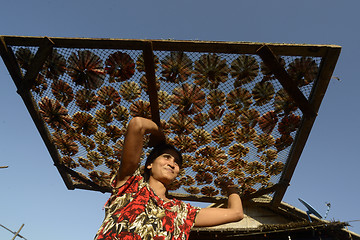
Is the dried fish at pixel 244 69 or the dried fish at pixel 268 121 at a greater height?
the dried fish at pixel 244 69

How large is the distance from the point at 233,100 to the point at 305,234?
484 cm

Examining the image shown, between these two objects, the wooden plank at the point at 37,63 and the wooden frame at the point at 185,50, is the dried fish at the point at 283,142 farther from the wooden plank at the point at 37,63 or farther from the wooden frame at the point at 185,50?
the wooden plank at the point at 37,63

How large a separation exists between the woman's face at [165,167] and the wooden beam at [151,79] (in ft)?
2.18

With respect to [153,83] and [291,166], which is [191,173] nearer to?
[291,166]

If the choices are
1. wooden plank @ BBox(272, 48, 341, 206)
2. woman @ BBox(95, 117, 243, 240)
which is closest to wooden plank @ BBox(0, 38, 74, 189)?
woman @ BBox(95, 117, 243, 240)

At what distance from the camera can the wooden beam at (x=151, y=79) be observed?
283 centimetres

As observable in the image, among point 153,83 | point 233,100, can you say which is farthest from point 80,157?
point 233,100

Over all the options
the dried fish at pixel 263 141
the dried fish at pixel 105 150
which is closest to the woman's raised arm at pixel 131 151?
the dried fish at pixel 105 150

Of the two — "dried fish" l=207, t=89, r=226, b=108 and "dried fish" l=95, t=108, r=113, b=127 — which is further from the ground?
"dried fish" l=207, t=89, r=226, b=108

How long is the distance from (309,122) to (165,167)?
1.91m

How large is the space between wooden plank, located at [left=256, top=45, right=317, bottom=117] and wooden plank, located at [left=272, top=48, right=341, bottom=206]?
0.30 ft

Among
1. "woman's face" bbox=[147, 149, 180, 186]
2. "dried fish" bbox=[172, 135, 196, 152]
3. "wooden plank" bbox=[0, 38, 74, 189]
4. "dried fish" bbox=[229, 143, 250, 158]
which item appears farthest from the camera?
"dried fish" bbox=[229, 143, 250, 158]

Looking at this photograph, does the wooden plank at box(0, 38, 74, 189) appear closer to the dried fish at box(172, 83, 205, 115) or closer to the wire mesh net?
the wire mesh net

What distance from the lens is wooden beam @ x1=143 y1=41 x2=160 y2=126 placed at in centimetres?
283
